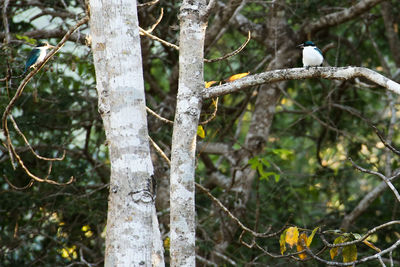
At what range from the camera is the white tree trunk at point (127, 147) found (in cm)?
271

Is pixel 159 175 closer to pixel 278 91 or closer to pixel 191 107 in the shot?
pixel 278 91

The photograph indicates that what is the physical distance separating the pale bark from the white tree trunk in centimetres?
38

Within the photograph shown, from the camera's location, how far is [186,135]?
331 centimetres

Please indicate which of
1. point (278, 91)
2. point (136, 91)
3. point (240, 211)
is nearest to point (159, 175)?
point (240, 211)

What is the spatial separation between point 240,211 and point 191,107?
391cm

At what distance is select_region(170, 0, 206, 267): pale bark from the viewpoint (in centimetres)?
321

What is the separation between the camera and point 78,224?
295 inches

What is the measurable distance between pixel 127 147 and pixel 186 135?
56 cm

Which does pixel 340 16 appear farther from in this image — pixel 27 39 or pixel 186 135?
pixel 186 135

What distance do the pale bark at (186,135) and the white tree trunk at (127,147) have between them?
0.38m

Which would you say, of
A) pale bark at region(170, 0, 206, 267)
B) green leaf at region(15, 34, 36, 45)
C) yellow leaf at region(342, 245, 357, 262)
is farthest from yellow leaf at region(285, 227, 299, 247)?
green leaf at region(15, 34, 36, 45)

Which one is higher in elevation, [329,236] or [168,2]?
[168,2]

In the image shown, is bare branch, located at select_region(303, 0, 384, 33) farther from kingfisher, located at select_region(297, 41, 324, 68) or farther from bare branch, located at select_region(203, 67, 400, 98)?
bare branch, located at select_region(203, 67, 400, 98)

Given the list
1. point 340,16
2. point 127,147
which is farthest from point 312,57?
point 127,147
